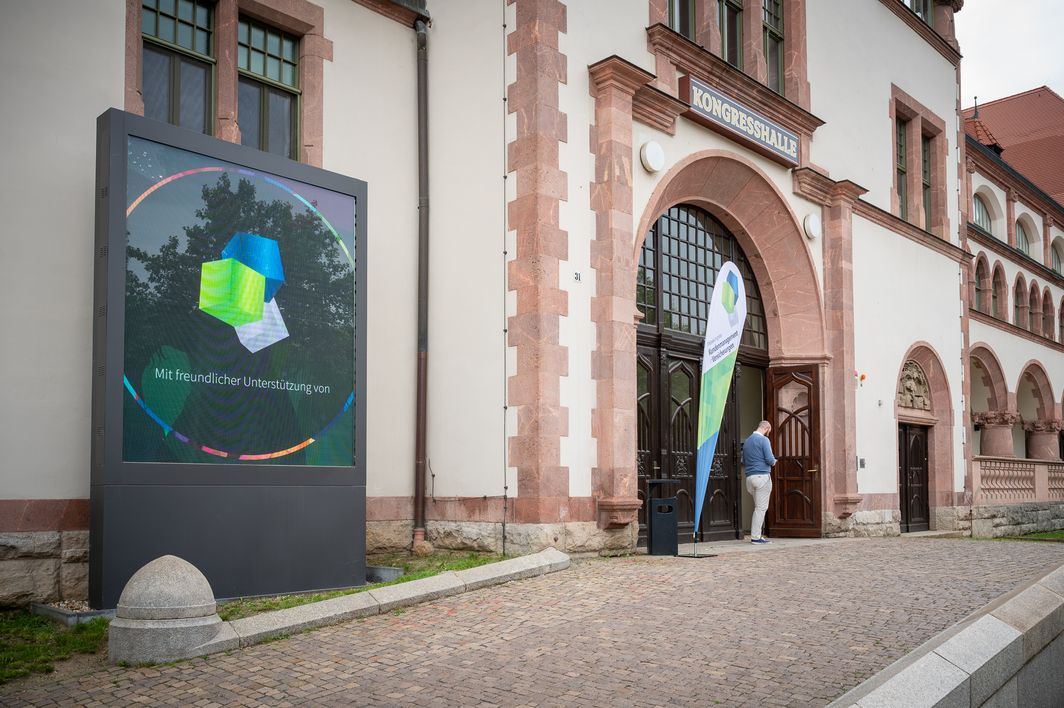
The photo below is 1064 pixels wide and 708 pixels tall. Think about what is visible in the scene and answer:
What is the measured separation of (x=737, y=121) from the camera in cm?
1423

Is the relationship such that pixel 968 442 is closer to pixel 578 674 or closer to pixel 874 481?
pixel 874 481

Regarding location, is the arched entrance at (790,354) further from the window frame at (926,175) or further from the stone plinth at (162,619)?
the stone plinth at (162,619)

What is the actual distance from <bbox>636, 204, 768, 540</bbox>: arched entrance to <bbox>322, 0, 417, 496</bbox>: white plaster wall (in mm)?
3276

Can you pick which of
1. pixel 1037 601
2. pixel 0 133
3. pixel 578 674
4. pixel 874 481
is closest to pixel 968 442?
pixel 874 481

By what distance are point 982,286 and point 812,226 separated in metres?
13.8

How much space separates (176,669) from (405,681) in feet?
4.75

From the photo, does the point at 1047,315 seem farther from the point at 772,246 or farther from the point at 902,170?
the point at 772,246

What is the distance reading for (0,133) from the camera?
27.7 ft

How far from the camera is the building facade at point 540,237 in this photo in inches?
342

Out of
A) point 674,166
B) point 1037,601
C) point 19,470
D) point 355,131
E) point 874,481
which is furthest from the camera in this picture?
point 874,481

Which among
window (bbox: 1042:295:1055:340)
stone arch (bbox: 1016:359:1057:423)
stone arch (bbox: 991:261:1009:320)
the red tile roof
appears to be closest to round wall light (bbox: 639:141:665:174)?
stone arch (bbox: 991:261:1009:320)

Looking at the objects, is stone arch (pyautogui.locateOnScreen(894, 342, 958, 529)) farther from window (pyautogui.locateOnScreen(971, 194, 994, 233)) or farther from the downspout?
the downspout

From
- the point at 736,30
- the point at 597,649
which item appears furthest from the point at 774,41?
the point at 597,649

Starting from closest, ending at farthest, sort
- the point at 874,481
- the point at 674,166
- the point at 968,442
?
the point at 674,166, the point at 874,481, the point at 968,442
